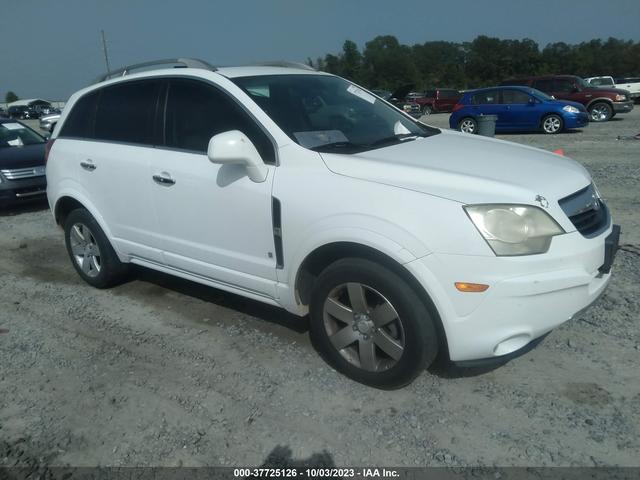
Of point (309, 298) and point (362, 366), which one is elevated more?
point (309, 298)

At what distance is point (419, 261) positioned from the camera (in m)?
2.68

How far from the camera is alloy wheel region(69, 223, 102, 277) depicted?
188 inches

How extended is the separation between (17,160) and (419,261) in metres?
8.18

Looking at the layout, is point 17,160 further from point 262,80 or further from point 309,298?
point 309,298

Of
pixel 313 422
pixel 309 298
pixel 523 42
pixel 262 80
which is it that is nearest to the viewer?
pixel 313 422

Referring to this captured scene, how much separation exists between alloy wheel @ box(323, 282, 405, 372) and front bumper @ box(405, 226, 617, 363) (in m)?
0.30

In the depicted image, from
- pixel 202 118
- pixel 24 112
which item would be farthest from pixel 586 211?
pixel 24 112

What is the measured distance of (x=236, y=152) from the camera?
3086mm

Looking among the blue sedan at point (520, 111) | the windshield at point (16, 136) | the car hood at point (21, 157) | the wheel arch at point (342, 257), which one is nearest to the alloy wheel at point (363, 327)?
the wheel arch at point (342, 257)

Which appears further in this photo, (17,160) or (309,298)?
(17,160)

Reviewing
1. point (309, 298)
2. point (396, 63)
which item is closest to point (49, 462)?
point (309, 298)

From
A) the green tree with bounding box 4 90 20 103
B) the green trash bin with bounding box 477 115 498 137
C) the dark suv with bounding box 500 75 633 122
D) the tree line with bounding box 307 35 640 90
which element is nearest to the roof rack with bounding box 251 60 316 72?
the green trash bin with bounding box 477 115 498 137

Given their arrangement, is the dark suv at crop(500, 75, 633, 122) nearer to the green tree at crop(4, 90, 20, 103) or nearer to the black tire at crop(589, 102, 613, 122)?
the black tire at crop(589, 102, 613, 122)

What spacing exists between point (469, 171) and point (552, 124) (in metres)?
14.7
